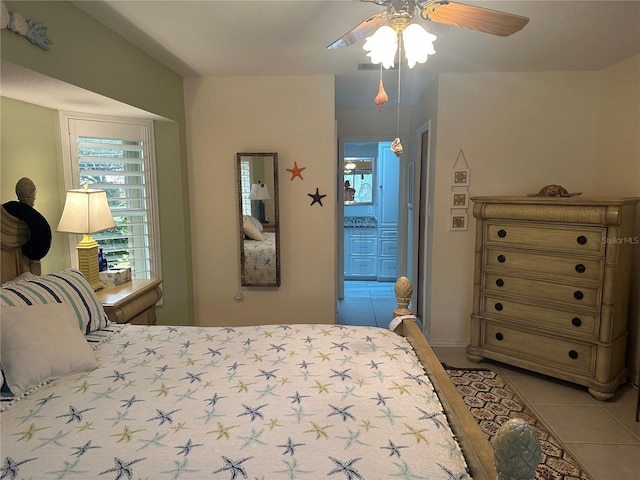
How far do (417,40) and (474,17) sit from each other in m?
0.26

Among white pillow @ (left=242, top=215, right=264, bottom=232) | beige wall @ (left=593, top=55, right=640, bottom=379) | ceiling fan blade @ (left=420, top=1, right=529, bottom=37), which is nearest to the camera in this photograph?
ceiling fan blade @ (left=420, top=1, right=529, bottom=37)

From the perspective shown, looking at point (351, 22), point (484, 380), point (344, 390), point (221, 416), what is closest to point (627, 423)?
point (484, 380)

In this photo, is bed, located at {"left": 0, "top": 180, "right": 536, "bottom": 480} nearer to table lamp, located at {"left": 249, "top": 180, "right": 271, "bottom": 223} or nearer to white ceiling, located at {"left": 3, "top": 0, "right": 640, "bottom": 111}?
white ceiling, located at {"left": 3, "top": 0, "right": 640, "bottom": 111}

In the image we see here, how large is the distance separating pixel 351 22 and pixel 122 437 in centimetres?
229

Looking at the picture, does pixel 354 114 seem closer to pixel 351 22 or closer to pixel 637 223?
pixel 351 22

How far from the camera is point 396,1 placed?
153 centimetres

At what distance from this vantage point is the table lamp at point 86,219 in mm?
2465

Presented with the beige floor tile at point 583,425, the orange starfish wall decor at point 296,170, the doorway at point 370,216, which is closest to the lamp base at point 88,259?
the orange starfish wall decor at point 296,170

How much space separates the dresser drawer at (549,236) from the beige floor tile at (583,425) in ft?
3.48

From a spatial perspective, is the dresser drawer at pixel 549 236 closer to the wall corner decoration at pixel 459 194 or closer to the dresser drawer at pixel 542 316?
the wall corner decoration at pixel 459 194

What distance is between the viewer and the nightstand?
2420 mm

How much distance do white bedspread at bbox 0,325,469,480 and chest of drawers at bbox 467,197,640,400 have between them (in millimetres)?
1668

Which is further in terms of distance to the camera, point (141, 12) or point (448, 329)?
point (448, 329)

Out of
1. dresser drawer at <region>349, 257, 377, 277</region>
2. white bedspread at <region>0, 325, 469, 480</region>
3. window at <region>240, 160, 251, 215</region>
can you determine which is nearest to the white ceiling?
window at <region>240, 160, 251, 215</region>
